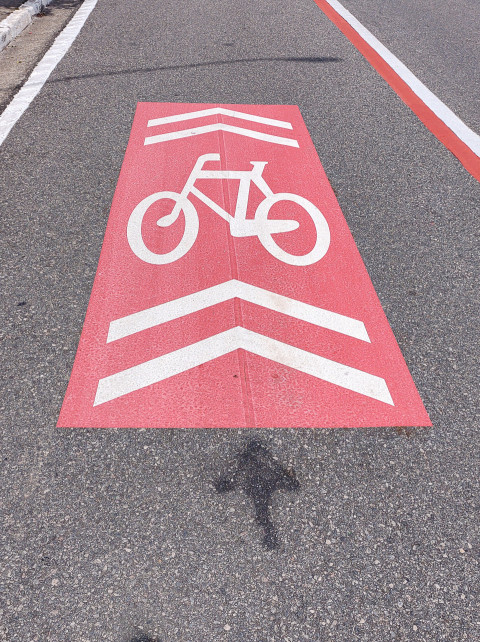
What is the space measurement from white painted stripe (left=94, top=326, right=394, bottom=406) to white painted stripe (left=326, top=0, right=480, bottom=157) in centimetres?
332

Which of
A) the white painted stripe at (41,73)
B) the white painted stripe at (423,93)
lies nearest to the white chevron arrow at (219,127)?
the white painted stripe at (41,73)

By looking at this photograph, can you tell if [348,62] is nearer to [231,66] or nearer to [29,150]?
[231,66]

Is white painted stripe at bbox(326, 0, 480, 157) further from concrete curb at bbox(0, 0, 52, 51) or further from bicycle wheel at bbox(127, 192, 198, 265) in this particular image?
concrete curb at bbox(0, 0, 52, 51)

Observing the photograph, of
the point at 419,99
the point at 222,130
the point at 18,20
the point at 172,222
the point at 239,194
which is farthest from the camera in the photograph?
the point at 18,20

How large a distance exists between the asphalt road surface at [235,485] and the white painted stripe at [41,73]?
659 mm

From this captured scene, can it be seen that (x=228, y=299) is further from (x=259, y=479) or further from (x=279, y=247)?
(x=259, y=479)

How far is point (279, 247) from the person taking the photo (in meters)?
3.70

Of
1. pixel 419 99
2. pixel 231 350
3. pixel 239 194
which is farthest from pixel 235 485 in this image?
pixel 419 99

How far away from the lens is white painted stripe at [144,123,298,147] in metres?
4.90

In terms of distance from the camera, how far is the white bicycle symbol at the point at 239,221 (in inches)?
143

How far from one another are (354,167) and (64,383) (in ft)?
10.4

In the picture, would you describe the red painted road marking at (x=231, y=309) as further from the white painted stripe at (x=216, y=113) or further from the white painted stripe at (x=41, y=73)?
the white painted stripe at (x=41, y=73)

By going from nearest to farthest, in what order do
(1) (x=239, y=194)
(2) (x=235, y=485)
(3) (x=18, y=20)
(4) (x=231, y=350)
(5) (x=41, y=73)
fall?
1. (2) (x=235, y=485)
2. (4) (x=231, y=350)
3. (1) (x=239, y=194)
4. (5) (x=41, y=73)
5. (3) (x=18, y=20)

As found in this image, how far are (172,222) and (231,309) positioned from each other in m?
1.02
